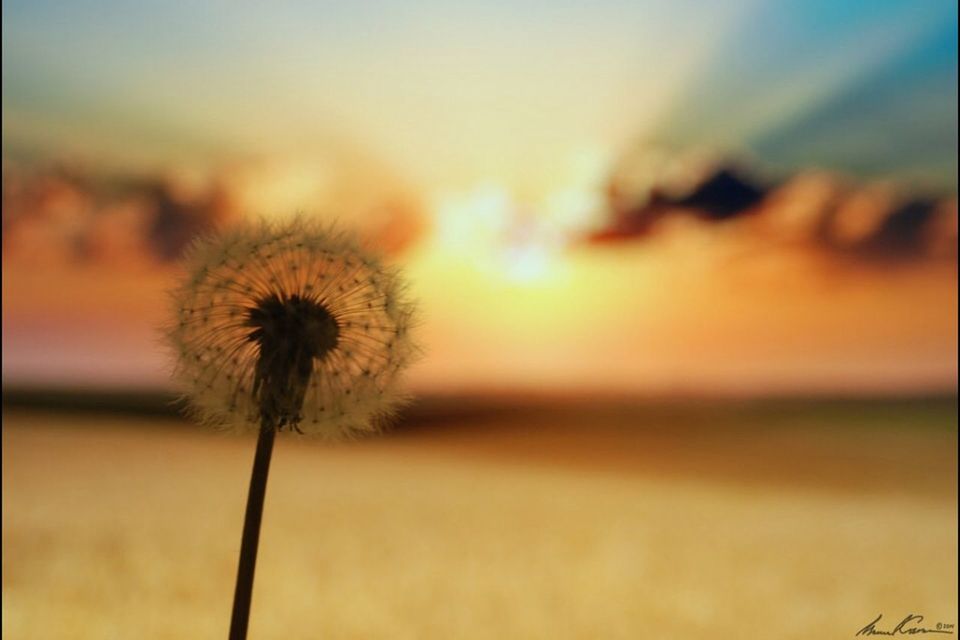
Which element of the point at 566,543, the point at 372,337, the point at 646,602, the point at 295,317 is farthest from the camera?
the point at 566,543

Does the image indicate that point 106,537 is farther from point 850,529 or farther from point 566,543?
point 850,529

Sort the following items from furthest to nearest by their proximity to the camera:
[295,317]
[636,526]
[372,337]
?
1. [636,526]
2. [372,337]
3. [295,317]

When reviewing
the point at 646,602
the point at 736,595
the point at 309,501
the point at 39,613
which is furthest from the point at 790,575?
the point at 39,613
